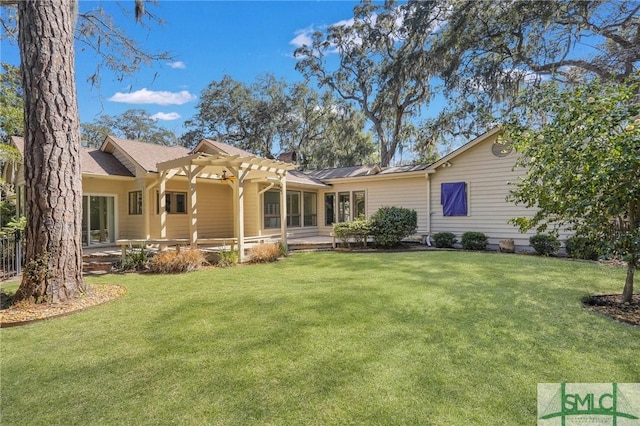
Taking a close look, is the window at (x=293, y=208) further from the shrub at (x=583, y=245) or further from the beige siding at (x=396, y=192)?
the shrub at (x=583, y=245)

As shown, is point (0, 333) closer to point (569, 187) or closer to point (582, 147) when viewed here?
point (569, 187)

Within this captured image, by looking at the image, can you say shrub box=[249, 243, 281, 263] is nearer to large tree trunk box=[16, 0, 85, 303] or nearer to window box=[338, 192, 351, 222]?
large tree trunk box=[16, 0, 85, 303]

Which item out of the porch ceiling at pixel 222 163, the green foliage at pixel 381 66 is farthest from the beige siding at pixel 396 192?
the green foliage at pixel 381 66

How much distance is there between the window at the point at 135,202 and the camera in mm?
11805

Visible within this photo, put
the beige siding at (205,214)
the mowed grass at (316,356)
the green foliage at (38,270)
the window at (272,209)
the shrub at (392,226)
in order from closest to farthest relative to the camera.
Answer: the mowed grass at (316,356) → the green foliage at (38,270) → the shrub at (392,226) → the beige siding at (205,214) → the window at (272,209)

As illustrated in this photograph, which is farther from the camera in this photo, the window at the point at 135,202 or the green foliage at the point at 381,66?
the green foliage at the point at 381,66

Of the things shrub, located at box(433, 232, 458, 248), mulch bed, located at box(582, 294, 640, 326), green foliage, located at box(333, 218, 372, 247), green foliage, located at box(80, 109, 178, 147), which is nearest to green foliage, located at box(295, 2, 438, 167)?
shrub, located at box(433, 232, 458, 248)

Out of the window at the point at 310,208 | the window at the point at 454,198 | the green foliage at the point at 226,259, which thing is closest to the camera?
the green foliage at the point at 226,259

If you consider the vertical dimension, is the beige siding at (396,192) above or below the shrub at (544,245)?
above

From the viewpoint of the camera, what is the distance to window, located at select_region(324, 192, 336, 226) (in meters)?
15.5

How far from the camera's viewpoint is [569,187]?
4461mm

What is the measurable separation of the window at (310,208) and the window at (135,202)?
21.6 feet

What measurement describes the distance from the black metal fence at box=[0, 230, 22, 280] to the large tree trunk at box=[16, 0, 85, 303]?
3252 millimetres

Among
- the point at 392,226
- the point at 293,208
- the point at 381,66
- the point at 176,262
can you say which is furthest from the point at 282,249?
the point at 381,66
